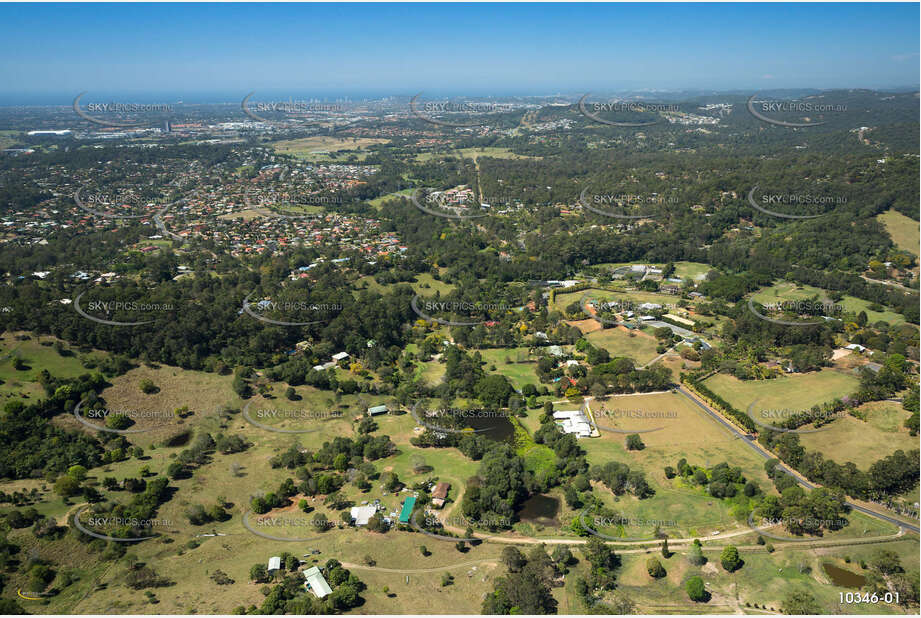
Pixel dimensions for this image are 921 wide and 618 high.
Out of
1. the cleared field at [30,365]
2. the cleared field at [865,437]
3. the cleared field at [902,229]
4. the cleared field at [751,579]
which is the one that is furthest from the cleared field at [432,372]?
the cleared field at [902,229]

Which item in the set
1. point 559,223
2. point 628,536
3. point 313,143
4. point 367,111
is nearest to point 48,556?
point 628,536

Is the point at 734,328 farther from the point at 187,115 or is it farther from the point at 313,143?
Result: the point at 187,115

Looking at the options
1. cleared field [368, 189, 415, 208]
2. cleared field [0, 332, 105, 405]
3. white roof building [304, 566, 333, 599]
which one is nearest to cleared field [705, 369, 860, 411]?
white roof building [304, 566, 333, 599]

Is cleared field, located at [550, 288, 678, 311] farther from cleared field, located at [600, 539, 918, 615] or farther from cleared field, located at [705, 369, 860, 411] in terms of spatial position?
cleared field, located at [600, 539, 918, 615]

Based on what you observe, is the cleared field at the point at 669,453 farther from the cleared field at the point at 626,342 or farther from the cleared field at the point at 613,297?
the cleared field at the point at 613,297

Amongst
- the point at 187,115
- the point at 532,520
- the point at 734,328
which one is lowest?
the point at 532,520

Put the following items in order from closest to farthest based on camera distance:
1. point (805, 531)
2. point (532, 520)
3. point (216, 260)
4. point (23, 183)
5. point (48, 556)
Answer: point (48, 556)
point (805, 531)
point (532, 520)
point (216, 260)
point (23, 183)
